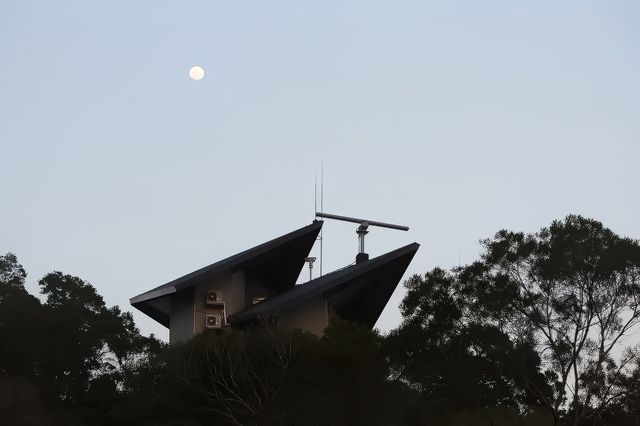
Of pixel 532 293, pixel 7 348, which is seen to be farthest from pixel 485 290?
pixel 7 348

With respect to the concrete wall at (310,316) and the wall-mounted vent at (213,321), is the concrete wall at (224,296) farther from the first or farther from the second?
the concrete wall at (310,316)

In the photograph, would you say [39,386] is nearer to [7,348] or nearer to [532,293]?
[7,348]

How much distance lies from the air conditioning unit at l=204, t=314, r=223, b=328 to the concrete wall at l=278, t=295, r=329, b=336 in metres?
2.75

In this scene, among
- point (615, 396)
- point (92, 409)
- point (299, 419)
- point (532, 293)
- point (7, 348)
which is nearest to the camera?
point (299, 419)

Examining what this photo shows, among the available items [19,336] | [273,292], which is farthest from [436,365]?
[19,336]

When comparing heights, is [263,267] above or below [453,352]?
above

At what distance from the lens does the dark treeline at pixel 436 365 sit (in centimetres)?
3366

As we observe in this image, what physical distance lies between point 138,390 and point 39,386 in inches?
407

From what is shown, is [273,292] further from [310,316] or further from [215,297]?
[215,297]

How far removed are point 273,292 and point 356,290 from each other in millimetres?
4715

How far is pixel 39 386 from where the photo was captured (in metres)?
45.6

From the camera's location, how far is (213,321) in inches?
1526

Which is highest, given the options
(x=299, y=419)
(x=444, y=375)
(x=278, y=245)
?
(x=278, y=245)

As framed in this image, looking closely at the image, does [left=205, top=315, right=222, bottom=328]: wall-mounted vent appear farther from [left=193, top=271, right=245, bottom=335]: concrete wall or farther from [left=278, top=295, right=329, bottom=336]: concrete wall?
[left=278, top=295, right=329, bottom=336]: concrete wall
